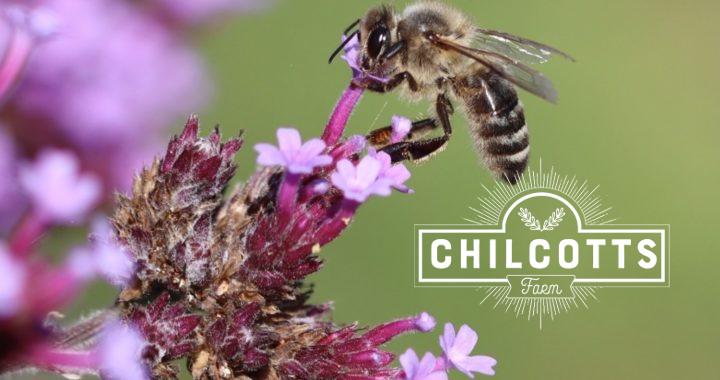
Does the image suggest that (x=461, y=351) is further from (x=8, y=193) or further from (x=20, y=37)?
(x=8, y=193)

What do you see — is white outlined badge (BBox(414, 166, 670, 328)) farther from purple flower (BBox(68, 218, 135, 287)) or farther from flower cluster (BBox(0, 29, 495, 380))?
purple flower (BBox(68, 218, 135, 287))

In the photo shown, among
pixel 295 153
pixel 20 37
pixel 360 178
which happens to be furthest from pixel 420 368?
pixel 20 37

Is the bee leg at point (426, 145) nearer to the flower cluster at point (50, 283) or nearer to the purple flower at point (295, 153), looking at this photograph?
the purple flower at point (295, 153)

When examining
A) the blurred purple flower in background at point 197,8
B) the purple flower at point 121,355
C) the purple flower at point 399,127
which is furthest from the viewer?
the blurred purple flower in background at point 197,8

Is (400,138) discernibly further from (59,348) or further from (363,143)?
(59,348)

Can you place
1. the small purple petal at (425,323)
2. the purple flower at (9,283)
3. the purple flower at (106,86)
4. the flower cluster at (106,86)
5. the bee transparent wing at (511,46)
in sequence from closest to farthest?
1. the purple flower at (9,283)
2. the small purple petal at (425,323)
3. the bee transparent wing at (511,46)
4. the flower cluster at (106,86)
5. the purple flower at (106,86)

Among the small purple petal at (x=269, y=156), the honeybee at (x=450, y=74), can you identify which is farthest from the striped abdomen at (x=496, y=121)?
the small purple petal at (x=269, y=156)

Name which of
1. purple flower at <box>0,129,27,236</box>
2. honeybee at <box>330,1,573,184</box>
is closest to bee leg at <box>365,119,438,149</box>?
honeybee at <box>330,1,573,184</box>
